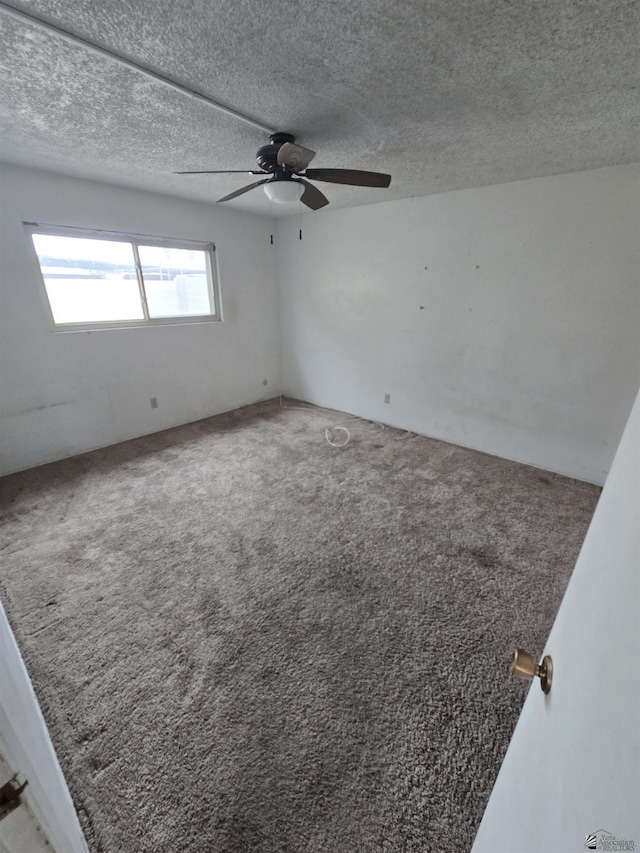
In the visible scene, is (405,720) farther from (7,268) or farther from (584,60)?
(7,268)

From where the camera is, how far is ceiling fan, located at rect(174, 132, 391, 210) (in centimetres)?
174

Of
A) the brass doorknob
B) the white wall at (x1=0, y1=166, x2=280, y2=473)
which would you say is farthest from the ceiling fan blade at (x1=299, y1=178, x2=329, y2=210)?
the brass doorknob

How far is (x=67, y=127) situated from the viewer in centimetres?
184

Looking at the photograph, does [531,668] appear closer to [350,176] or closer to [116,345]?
[350,176]

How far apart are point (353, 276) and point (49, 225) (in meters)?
2.75

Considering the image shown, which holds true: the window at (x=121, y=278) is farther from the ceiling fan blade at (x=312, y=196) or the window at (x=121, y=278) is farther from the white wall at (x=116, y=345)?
the ceiling fan blade at (x=312, y=196)

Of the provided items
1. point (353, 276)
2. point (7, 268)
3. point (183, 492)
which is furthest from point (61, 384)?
point (353, 276)

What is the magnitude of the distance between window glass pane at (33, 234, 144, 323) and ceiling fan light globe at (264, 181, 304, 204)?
1.99 m

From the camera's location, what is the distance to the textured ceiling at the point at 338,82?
1084 mm

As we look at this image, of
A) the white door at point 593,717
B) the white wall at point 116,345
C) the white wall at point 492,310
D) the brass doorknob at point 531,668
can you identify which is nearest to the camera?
the white door at point 593,717

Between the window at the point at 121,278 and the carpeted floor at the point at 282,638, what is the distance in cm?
149

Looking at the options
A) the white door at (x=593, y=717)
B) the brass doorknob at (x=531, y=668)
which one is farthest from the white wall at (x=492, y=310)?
the brass doorknob at (x=531, y=668)

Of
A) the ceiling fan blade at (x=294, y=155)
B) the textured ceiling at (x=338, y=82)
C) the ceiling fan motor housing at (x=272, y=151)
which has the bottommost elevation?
the ceiling fan blade at (x=294, y=155)

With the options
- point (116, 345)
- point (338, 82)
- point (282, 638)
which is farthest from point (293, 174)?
point (282, 638)
